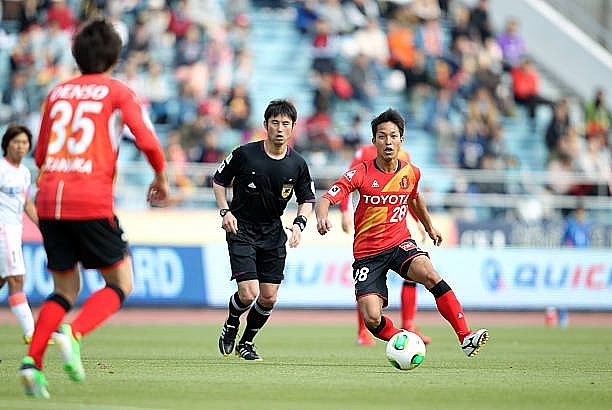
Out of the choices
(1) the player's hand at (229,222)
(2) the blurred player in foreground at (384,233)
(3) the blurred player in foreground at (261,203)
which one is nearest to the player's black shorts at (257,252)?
(3) the blurred player in foreground at (261,203)

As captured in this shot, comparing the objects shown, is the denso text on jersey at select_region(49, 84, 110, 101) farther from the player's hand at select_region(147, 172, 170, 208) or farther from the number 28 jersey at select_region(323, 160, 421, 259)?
the number 28 jersey at select_region(323, 160, 421, 259)

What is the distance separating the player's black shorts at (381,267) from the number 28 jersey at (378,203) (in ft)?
0.20

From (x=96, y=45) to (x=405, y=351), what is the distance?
4068 millimetres

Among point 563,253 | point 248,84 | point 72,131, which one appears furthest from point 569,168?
point 72,131

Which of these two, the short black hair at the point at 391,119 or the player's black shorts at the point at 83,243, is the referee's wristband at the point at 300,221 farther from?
the player's black shorts at the point at 83,243

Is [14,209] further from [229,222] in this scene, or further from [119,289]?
[119,289]

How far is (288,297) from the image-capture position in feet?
72.1

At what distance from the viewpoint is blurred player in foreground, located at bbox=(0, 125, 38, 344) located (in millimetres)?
13531

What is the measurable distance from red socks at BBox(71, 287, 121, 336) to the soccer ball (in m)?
3.14

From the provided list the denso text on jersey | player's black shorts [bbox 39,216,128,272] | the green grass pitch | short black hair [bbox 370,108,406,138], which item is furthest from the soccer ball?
the denso text on jersey

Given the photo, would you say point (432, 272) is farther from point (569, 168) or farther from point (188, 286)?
point (569, 168)

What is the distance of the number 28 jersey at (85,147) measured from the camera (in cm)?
814

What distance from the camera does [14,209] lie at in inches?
549

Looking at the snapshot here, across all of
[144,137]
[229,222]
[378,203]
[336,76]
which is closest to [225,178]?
[229,222]
